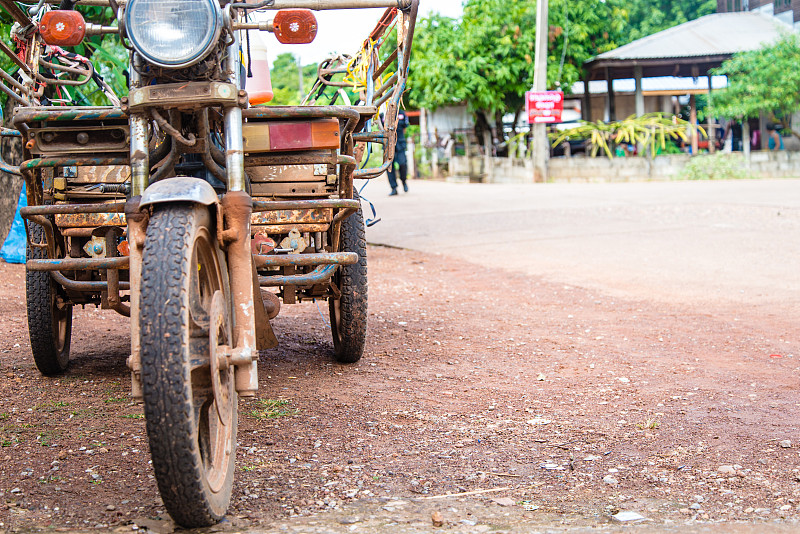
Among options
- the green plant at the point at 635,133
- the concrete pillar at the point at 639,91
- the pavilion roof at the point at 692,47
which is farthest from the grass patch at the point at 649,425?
the concrete pillar at the point at 639,91

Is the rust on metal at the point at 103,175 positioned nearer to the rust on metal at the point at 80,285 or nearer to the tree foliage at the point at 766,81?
the rust on metal at the point at 80,285

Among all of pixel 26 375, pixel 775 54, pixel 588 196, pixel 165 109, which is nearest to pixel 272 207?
pixel 165 109

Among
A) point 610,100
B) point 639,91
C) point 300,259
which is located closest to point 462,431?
point 300,259

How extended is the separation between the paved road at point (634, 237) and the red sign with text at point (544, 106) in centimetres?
589

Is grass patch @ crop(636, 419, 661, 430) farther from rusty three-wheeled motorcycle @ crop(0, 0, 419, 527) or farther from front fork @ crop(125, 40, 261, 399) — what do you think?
front fork @ crop(125, 40, 261, 399)

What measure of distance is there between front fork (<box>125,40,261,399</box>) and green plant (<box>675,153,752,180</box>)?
2041 centimetres

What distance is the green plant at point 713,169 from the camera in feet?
71.1

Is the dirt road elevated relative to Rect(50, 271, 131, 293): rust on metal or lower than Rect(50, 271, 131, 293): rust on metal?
lower

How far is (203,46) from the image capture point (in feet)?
8.52


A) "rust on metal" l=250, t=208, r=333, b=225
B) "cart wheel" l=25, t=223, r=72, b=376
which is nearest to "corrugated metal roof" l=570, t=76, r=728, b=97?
"rust on metal" l=250, t=208, r=333, b=225

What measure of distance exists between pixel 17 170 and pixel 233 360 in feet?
6.52

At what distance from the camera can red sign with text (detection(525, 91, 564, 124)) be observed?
846 inches

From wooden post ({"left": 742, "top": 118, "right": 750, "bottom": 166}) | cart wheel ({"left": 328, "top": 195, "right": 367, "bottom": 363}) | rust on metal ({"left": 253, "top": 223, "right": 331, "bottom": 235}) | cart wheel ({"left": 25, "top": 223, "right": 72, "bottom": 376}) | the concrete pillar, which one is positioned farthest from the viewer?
the concrete pillar

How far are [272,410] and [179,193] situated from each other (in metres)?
1.43
